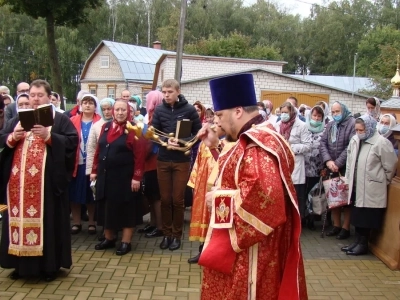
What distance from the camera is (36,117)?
4297mm

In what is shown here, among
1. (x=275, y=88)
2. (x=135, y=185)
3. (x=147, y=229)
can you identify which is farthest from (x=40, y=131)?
(x=275, y=88)

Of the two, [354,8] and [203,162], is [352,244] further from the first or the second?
[354,8]

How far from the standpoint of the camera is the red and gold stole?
4.64 meters

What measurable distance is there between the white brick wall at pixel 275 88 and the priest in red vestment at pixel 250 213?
53.6 feet

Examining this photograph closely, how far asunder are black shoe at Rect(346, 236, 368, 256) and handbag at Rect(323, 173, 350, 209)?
575 millimetres

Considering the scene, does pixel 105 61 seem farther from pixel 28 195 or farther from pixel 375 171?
pixel 28 195

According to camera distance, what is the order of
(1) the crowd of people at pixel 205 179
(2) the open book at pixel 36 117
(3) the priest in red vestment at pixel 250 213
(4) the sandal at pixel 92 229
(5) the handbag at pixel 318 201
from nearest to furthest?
(3) the priest in red vestment at pixel 250 213
(1) the crowd of people at pixel 205 179
(2) the open book at pixel 36 117
(4) the sandal at pixel 92 229
(5) the handbag at pixel 318 201

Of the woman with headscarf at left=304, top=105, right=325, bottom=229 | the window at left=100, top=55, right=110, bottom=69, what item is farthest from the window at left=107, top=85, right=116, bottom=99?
the woman with headscarf at left=304, top=105, right=325, bottom=229

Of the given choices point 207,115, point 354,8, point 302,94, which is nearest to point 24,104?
point 207,115

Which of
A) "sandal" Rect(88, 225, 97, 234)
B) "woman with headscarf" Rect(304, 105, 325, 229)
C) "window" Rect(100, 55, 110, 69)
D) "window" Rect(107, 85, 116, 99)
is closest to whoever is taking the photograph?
"sandal" Rect(88, 225, 97, 234)

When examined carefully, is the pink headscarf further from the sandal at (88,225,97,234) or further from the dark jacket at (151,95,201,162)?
the sandal at (88,225,97,234)

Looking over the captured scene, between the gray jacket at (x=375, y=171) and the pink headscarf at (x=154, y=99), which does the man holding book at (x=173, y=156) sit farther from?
the gray jacket at (x=375, y=171)

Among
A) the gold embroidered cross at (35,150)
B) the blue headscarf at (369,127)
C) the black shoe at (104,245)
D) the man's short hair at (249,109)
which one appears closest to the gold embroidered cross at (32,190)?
the gold embroidered cross at (35,150)

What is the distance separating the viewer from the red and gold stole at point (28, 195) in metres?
4.64
